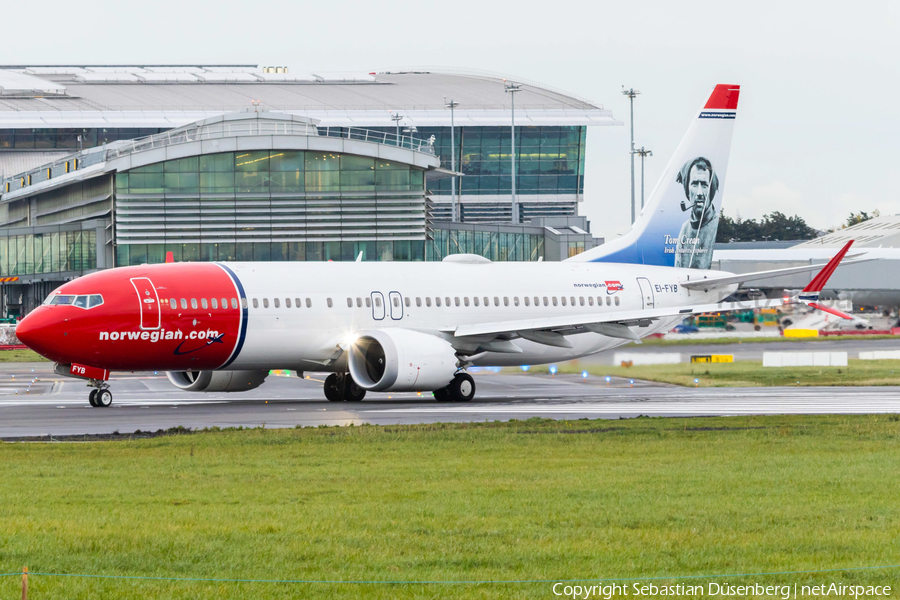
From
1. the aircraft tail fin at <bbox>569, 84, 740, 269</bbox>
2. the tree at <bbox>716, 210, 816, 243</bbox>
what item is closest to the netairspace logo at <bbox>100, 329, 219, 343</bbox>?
the aircraft tail fin at <bbox>569, 84, 740, 269</bbox>

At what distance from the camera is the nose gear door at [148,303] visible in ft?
102

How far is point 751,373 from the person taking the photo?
43.8m

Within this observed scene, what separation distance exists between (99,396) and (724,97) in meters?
24.6

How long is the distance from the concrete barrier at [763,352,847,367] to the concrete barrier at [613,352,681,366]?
4.16 m

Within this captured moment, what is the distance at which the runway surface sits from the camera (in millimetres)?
27266

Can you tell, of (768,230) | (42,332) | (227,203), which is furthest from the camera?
(768,230)

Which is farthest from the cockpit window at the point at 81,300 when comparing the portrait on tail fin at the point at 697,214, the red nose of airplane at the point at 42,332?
the portrait on tail fin at the point at 697,214

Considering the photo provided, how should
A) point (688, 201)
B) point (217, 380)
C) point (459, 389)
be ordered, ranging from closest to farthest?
point (459, 389) < point (217, 380) < point (688, 201)

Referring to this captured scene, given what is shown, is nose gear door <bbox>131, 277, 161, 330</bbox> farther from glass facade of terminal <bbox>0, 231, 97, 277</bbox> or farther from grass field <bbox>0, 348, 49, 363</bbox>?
glass facade of terminal <bbox>0, 231, 97, 277</bbox>

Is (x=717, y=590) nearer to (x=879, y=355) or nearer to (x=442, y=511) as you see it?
(x=442, y=511)

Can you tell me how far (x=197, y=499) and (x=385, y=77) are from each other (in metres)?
143

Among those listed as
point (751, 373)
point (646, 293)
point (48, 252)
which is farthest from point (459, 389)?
point (48, 252)

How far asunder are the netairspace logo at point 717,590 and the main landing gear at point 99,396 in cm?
2490

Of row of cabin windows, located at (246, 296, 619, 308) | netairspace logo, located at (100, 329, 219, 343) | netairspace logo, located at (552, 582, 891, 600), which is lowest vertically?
netairspace logo, located at (552, 582, 891, 600)
